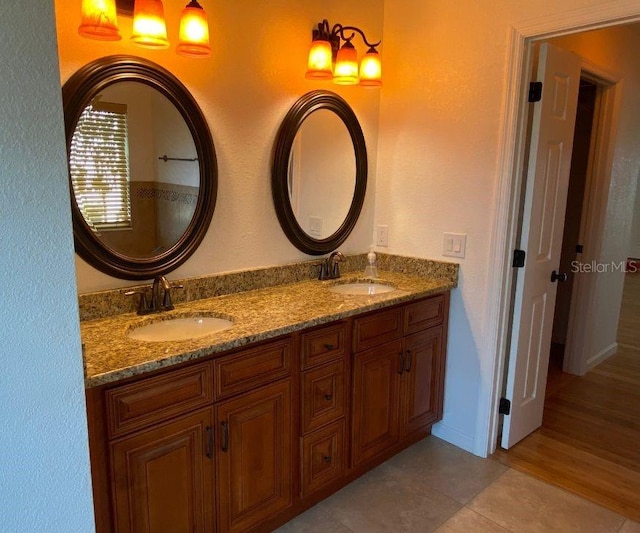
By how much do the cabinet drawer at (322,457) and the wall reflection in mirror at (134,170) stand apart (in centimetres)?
100

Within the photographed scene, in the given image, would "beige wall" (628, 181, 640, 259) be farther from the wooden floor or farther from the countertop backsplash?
the countertop backsplash

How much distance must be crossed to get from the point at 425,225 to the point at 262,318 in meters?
1.22

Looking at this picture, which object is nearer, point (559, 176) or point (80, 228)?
point (80, 228)

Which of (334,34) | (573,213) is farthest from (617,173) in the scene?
(334,34)

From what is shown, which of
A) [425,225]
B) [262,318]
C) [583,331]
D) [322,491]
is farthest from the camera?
[583,331]

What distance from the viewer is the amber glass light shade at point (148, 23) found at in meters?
1.66

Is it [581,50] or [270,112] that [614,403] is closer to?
[581,50]

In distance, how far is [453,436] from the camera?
2.66 meters

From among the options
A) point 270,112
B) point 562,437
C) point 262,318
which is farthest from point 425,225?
point 562,437

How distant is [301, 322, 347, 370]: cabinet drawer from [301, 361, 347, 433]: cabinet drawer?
38mm

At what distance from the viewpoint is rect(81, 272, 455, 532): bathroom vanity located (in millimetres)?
1430

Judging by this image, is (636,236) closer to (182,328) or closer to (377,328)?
(377,328)

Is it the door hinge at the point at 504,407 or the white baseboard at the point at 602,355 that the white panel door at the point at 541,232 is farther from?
the white baseboard at the point at 602,355

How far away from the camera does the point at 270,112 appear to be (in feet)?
7.48
